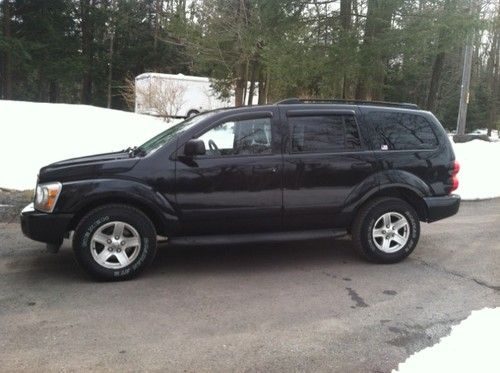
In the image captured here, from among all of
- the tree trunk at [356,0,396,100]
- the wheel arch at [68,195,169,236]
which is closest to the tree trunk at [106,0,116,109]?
the tree trunk at [356,0,396,100]

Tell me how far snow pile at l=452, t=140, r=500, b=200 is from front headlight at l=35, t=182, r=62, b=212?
823 cm

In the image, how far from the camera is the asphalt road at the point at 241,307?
373cm

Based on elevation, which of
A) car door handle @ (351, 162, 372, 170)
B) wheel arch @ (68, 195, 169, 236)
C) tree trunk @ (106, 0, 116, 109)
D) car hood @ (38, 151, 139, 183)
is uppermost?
tree trunk @ (106, 0, 116, 109)

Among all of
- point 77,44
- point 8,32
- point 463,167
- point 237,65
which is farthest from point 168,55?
point 463,167

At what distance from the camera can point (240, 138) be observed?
564cm

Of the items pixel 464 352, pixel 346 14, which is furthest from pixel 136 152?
pixel 346 14

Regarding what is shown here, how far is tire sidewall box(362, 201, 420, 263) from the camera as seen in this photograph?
593 cm

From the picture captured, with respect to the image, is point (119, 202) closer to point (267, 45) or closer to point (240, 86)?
point (267, 45)

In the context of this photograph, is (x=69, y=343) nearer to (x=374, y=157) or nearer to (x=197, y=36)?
(x=374, y=157)

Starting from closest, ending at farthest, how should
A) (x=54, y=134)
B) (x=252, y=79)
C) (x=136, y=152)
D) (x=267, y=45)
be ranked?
(x=136, y=152), (x=54, y=134), (x=267, y=45), (x=252, y=79)

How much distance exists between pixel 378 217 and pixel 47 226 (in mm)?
3528

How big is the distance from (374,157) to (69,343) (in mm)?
3705

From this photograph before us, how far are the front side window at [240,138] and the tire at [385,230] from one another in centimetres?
137

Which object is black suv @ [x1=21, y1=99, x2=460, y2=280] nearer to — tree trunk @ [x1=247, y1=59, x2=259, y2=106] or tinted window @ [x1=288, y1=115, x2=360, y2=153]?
tinted window @ [x1=288, y1=115, x2=360, y2=153]
